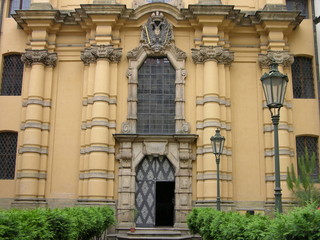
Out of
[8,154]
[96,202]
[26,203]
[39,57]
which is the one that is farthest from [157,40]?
[26,203]

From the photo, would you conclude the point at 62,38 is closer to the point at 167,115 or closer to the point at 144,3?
the point at 144,3

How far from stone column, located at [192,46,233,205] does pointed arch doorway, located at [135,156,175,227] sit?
68.5 inches

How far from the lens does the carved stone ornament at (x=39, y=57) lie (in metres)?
23.3

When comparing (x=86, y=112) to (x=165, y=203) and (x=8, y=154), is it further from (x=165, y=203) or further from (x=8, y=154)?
(x=165, y=203)

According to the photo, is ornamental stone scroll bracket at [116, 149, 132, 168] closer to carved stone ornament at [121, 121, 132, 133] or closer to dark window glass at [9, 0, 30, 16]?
carved stone ornament at [121, 121, 132, 133]

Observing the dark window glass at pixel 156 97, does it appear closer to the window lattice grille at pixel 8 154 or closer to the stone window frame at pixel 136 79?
the stone window frame at pixel 136 79

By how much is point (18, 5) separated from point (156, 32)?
8.37m

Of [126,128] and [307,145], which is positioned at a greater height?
[126,128]

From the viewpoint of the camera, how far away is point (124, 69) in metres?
23.5

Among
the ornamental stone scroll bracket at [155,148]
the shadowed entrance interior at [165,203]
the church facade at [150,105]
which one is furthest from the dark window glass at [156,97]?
the shadowed entrance interior at [165,203]

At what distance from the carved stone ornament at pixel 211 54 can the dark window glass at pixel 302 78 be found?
379 centimetres

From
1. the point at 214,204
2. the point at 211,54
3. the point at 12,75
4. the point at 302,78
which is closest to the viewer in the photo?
the point at 214,204

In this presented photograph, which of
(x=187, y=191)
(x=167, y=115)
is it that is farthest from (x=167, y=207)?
(x=167, y=115)

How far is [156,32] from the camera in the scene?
23.5 meters
